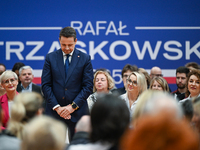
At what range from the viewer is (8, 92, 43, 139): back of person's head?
1817 millimetres

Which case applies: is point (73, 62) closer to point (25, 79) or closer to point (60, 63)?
point (60, 63)

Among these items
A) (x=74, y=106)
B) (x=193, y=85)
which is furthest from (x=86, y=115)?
(x=193, y=85)

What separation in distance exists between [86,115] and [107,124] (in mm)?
973

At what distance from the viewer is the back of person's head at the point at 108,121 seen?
5.07ft

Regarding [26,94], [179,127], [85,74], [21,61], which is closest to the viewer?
[179,127]

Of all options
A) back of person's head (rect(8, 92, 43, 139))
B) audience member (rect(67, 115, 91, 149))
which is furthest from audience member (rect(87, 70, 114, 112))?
audience member (rect(67, 115, 91, 149))

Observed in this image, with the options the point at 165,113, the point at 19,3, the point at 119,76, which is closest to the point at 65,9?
the point at 19,3

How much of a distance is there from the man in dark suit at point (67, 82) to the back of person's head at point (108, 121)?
161 centimetres

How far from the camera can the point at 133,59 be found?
5.80 meters

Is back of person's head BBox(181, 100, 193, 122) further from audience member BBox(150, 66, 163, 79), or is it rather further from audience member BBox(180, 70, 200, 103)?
audience member BBox(150, 66, 163, 79)

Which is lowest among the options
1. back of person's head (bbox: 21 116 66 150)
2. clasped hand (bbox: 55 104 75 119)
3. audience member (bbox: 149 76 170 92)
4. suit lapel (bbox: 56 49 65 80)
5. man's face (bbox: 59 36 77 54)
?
clasped hand (bbox: 55 104 75 119)

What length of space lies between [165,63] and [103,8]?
170 centimetres

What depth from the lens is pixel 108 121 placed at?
61.0 inches

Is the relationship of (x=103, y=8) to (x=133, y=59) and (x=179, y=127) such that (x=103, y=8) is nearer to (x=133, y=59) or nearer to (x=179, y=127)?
(x=133, y=59)
